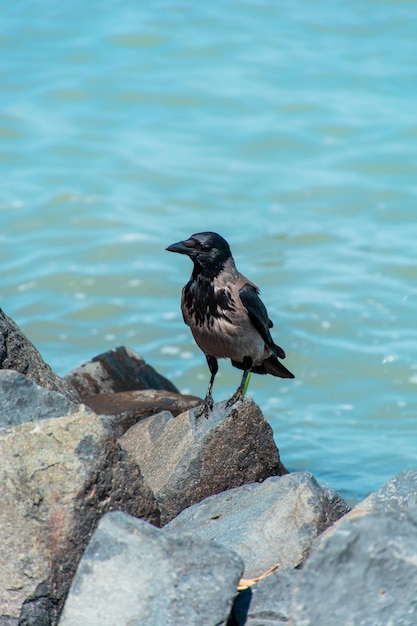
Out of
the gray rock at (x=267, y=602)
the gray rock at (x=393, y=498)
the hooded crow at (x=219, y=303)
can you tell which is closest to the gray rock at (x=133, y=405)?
the hooded crow at (x=219, y=303)

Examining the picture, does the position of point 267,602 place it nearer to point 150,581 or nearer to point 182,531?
point 150,581

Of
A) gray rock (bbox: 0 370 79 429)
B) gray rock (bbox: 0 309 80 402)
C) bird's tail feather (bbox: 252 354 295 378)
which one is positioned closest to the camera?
gray rock (bbox: 0 370 79 429)

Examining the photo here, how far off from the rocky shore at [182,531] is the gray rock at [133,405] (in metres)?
0.94

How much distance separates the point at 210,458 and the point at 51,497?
1.36m

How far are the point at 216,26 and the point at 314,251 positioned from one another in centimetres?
774

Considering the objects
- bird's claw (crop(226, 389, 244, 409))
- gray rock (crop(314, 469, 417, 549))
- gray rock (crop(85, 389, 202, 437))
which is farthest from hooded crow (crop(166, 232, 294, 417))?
gray rock (crop(314, 469, 417, 549))

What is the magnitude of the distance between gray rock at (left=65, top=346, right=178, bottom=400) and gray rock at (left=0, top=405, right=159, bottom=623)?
3034mm

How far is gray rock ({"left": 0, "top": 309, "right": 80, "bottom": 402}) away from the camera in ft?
18.1

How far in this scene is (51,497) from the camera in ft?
14.0

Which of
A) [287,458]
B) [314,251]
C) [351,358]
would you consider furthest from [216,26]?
[287,458]

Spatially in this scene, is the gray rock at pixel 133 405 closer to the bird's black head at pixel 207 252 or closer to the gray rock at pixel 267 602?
the bird's black head at pixel 207 252

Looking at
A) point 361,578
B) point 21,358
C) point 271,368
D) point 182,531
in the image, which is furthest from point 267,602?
point 271,368

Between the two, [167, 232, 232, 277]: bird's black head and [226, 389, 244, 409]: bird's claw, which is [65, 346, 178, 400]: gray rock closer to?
[167, 232, 232, 277]: bird's black head

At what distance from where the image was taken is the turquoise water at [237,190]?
33.0 ft
